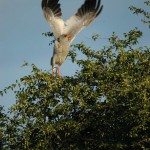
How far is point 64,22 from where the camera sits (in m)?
19.7

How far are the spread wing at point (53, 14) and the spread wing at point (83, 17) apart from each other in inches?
11.7

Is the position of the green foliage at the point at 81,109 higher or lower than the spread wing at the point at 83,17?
lower

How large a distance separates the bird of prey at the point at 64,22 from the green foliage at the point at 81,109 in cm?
92

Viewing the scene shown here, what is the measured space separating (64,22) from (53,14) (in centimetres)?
55

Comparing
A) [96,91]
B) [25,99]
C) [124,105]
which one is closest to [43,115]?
[25,99]

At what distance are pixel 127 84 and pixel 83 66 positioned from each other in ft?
11.7

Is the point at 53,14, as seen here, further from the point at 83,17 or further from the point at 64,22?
the point at 83,17

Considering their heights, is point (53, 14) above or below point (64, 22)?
above

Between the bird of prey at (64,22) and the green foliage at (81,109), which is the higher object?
the bird of prey at (64,22)

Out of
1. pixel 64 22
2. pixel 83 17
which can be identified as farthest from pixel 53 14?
pixel 83 17

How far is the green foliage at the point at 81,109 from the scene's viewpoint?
52.9ft

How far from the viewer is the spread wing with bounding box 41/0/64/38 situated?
19.5m

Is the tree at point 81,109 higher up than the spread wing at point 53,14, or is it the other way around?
the spread wing at point 53,14

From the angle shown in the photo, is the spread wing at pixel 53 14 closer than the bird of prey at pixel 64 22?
No
